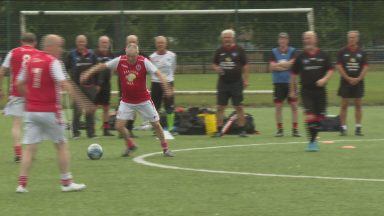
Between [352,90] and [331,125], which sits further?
[331,125]

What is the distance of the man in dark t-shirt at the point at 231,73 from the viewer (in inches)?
633

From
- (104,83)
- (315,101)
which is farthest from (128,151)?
(104,83)

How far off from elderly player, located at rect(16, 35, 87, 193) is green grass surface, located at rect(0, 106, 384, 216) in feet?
1.39

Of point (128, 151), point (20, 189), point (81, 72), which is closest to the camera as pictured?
point (20, 189)

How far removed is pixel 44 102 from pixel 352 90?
886 centimetres

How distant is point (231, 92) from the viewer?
16.2 m

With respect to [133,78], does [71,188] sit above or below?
below

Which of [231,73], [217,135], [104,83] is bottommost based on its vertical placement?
[217,135]

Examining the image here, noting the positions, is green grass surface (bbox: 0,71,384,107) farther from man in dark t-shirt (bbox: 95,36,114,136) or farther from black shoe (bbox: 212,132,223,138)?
black shoe (bbox: 212,132,223,138)

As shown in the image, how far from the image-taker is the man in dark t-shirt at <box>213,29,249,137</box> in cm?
1608

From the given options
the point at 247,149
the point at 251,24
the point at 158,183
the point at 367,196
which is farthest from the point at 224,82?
the point at 251,24

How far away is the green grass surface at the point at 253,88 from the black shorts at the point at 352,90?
7473 millimetres

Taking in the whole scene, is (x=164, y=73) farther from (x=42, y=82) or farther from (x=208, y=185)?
(x=42, y=82)

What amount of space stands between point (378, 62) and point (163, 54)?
11.6m
